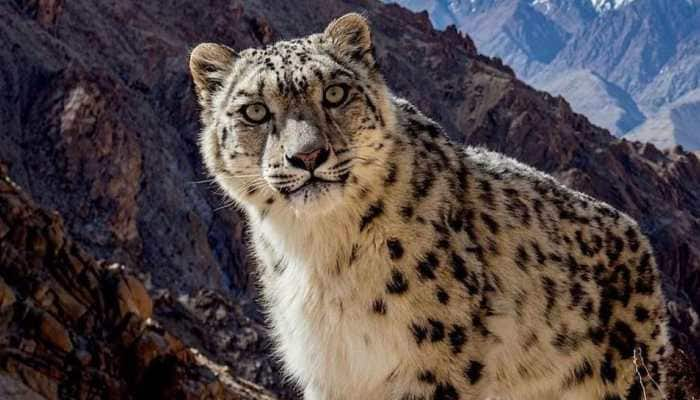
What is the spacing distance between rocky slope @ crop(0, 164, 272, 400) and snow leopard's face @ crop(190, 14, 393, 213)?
25.3 ft

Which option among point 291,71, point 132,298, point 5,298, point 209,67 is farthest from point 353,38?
point 132,298

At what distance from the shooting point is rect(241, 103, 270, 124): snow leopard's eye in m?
6.70

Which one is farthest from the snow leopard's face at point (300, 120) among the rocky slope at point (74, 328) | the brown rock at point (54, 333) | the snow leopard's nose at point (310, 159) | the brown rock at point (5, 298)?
the brown rock at point (54, 333)

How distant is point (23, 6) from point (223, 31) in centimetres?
2673

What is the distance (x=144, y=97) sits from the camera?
6888 cm

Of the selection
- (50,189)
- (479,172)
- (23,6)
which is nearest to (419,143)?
(479,172)

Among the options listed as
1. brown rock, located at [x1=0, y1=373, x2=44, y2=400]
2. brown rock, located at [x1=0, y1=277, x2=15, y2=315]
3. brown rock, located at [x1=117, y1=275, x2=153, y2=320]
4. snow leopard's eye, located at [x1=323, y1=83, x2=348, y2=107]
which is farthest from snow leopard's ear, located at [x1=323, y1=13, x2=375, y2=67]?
brown rock, located at [x1=117, y1=275, x2=153, y2=320]

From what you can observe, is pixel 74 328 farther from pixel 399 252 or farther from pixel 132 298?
pixel 399 252

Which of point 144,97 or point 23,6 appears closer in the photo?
point 23,6

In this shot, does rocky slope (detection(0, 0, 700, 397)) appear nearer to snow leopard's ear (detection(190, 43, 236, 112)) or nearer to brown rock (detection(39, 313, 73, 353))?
brown rock (detection(39, 313, 73, 353))

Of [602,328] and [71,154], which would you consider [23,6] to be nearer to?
[71,154]

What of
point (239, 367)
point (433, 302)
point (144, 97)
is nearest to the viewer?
point (433, 302)

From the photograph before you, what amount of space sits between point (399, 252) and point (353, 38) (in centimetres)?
211

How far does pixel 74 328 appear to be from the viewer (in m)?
16.5
